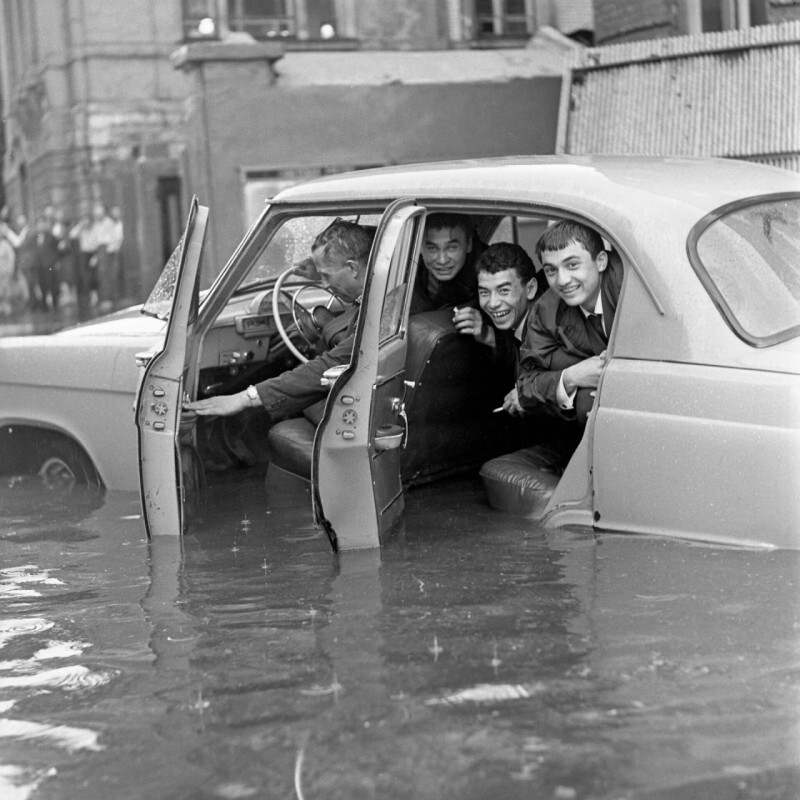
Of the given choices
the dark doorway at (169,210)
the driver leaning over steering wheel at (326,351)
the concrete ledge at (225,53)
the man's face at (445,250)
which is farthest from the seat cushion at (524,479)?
the dark doorway at (169,210)

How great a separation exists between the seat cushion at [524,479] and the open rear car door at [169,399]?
47.4 inches

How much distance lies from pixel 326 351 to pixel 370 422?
1155 millimetres

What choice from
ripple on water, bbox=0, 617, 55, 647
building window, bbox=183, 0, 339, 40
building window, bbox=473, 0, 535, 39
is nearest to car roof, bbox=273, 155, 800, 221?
ripple on water, bbox=0, 617, 55, 647

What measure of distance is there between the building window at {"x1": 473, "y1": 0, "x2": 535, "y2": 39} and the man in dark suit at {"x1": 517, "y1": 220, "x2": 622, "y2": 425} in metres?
14.7

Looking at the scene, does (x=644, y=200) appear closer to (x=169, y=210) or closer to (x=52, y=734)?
(x=52, y=734)

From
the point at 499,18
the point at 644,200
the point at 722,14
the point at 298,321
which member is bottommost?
the point at 298,321

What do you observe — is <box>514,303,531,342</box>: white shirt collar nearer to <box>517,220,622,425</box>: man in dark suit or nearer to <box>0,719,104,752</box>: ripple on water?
<box>517,220,622,425</box>: man in dark suit

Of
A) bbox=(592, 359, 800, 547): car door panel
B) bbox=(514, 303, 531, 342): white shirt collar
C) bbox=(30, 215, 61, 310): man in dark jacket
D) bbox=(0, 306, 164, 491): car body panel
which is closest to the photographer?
bbox=(592, 359, 800, 547): car door panel

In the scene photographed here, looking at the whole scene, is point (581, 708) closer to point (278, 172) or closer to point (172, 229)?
point (278, 172)

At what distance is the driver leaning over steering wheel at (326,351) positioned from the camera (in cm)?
572

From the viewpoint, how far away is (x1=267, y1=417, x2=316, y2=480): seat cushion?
6.05 m

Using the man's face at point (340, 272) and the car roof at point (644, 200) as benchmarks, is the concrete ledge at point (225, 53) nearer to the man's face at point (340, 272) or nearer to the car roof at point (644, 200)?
the man's face at point (340, 272)

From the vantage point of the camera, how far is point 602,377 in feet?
14.8

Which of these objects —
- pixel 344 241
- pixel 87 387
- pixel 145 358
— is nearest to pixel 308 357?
pixel 344 241
